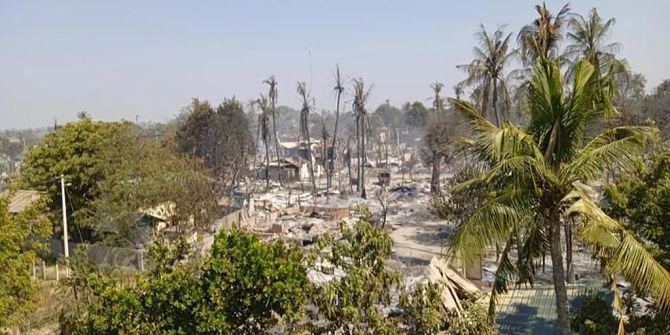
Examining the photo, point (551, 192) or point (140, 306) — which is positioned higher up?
point (551, 192)

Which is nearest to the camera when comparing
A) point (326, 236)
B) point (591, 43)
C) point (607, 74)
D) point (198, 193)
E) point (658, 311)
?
point (607, 74)

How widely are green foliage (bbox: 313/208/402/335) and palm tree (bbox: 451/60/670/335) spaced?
166 centimetres

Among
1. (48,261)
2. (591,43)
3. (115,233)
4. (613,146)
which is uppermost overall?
(591,43)

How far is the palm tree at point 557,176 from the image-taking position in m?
5.70

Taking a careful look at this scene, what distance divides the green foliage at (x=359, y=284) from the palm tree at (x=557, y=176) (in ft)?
5.46

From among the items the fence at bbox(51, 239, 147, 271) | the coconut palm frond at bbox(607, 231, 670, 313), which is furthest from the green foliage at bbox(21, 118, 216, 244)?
the coconut palm frond at bbox(607, 231, 670, 313)

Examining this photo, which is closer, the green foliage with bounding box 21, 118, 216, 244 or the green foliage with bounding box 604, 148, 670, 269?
the green foliage with bounding box 604, 148, 670, 269

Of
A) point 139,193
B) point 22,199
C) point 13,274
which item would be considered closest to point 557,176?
point 13,274

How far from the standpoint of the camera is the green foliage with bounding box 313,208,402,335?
7.23 meters

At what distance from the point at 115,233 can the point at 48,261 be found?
3.56m

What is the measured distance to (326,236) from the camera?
7773mm

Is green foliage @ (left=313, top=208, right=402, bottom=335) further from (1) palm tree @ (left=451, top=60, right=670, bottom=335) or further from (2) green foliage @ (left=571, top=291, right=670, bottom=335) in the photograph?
(2) green foliage @ (left=571, top=291, right=670, bottom=335)

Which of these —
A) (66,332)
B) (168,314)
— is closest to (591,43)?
(168,314)

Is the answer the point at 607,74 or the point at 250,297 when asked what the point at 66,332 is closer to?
the point at 250,297
